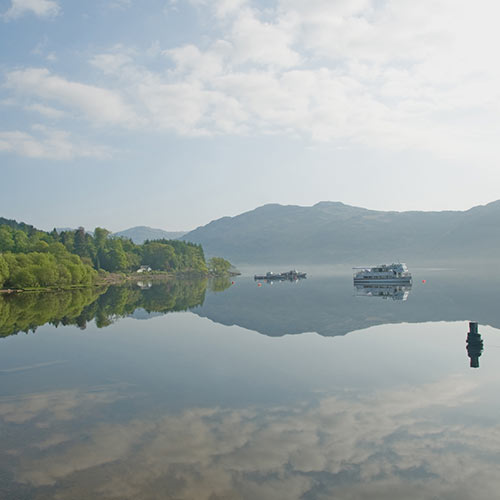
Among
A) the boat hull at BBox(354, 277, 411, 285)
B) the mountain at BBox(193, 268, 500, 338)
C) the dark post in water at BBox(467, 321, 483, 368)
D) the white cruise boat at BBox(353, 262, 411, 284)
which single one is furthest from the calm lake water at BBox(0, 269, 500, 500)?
the white cruise boat at BBox(353, 262, 411, 284)

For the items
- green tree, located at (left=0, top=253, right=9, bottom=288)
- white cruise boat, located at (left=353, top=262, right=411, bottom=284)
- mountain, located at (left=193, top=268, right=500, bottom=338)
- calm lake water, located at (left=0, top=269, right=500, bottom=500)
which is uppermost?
green tree, located at (left=0, top=253, right=9, bottom=288)

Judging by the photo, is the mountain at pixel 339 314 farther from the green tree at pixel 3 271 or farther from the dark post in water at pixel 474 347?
the green tree at pixel 3 271

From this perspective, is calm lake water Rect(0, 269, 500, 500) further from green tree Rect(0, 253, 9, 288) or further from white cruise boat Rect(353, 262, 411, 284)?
white cruise boat Rect(353, 262, 411, 284)

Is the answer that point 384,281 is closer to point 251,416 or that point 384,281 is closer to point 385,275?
point 385,275

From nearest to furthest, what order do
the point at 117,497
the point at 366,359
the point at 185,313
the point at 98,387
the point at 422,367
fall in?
the point at 117,497, the point at 98,387, the point at 422,367, the point at 366,359, the point at 185,313

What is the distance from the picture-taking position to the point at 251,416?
26.4 metres

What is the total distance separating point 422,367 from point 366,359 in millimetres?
5507

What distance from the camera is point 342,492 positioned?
17750 millimetres

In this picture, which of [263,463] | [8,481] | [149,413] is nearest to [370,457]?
[263,463]

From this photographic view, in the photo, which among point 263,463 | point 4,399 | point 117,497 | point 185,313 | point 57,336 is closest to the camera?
point 117,497

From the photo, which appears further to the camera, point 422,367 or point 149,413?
point 422,367

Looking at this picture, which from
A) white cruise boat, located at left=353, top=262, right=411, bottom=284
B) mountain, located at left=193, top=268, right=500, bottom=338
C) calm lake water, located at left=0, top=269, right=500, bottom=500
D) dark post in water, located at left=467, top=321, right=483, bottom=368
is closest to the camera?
calm lake water, located at left=0, top=269, right=500, bottom=500

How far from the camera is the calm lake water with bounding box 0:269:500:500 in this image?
61.2 feet

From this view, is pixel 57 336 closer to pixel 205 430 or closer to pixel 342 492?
pixel 205 430
